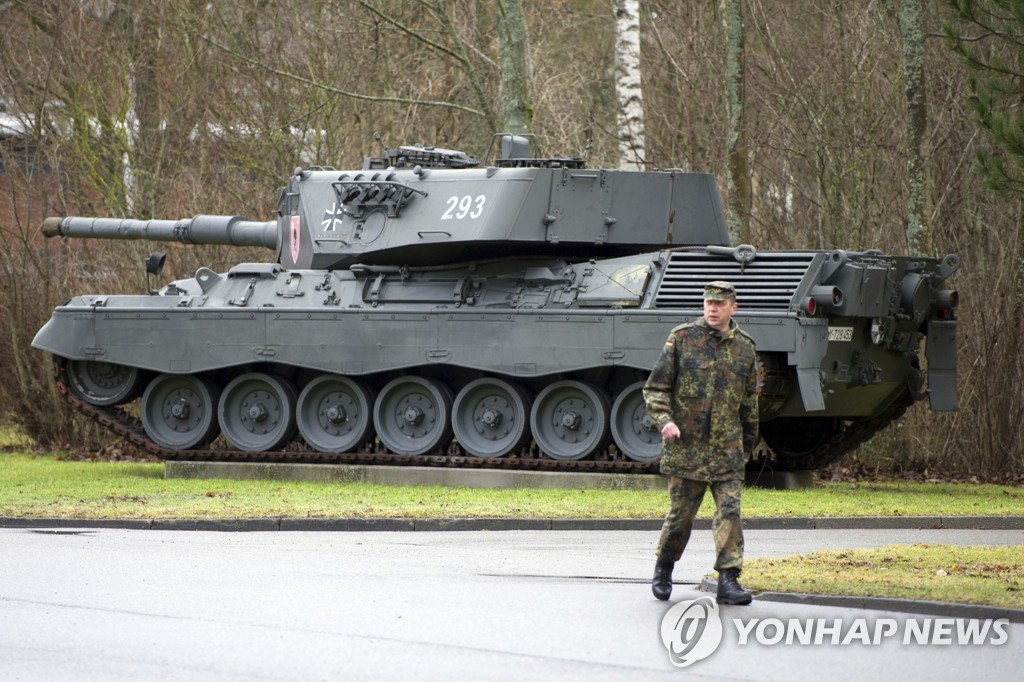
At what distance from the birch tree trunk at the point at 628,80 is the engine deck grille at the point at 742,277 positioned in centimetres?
529

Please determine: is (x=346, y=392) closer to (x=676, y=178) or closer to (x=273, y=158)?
(x=676, y=178)

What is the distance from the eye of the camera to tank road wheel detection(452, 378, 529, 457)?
19.8 metres

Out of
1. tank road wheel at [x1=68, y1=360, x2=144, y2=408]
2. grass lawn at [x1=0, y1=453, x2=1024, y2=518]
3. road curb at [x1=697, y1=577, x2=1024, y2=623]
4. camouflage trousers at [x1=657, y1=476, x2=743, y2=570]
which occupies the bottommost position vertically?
grass lawn at [x1=0, y1=453, x2=1024, y2=518]

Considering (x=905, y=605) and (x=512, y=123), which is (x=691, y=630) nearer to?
(x=905, y=605)

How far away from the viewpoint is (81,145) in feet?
89.5

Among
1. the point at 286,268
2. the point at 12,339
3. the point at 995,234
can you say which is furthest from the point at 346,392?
the point at 995,234

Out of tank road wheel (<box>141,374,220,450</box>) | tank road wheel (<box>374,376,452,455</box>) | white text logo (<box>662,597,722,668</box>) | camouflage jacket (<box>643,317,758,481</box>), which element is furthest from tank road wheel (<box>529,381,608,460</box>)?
white text logo (<box>662,597,722,668</box>)

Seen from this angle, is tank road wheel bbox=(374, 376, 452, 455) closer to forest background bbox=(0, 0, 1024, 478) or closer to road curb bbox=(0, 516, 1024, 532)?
forest background bbox=(0, 0, 1024, 478)

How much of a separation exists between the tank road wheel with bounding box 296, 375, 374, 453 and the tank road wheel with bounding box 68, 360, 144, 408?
2.48 meters

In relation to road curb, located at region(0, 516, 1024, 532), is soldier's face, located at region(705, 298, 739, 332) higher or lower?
higher

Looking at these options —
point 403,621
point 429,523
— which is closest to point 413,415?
point 429,523

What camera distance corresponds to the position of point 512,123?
23078 millimetres

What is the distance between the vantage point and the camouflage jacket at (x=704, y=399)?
9867mm

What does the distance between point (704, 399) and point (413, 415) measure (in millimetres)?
10861
